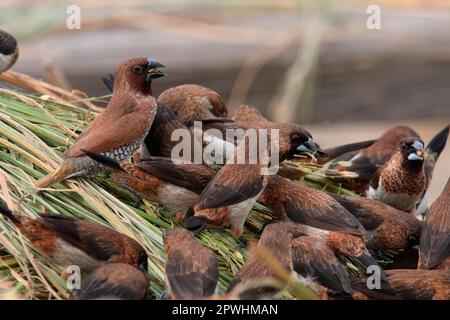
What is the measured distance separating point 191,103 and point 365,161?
1293 millimetres

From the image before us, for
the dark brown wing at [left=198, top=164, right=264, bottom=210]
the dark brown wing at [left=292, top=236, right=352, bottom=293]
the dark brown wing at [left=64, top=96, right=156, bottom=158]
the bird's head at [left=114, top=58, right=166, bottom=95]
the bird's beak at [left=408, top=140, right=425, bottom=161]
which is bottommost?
the dark brown wing at [left=292, top=236, right=352, bottom=293]

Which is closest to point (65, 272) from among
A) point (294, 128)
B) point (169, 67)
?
point (294, 128)

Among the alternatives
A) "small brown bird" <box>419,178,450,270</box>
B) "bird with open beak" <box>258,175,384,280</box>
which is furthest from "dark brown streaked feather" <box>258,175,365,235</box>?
"small brown bird" <box>419,178,450,270</box>

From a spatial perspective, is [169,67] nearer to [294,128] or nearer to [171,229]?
[294,128]

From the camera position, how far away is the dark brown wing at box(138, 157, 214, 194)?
587 centimetres

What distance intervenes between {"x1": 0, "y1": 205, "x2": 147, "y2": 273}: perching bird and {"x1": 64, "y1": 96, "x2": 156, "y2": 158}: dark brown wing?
60cm

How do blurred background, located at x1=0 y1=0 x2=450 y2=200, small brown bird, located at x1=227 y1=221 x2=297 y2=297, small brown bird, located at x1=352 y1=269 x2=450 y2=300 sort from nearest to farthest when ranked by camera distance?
small brown bird, located at x1=227 y1=221 x2=297 y2=297
small brown bird, located at x1=352 y1=269 x2=450 y2=300
blurred background, located at x1=0 y1=0 x2=450 y2=200

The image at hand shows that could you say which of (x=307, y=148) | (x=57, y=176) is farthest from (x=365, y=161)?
(x=57, y=176)

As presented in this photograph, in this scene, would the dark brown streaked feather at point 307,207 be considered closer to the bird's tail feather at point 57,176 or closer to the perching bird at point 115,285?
the bird's tail feather at point 57,176

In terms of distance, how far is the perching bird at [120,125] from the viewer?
5.66m

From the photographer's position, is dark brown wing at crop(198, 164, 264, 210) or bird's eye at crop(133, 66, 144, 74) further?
bird's eye at crop(133, 66, 144, 74)

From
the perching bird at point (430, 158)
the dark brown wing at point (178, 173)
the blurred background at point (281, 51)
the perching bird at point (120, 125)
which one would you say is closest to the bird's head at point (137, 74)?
the perching bird at point (120, 125)

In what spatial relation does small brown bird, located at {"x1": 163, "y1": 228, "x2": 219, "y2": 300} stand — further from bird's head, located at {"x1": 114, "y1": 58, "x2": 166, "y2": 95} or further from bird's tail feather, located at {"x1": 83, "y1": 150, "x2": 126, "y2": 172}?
bird's head, located at {"x1": 114, "y1": 58, "x2": 166, "y2": 95}

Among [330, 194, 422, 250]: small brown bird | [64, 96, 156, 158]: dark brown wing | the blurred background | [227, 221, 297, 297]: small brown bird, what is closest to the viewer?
[227, 221, 297, 297]: small brown bird
